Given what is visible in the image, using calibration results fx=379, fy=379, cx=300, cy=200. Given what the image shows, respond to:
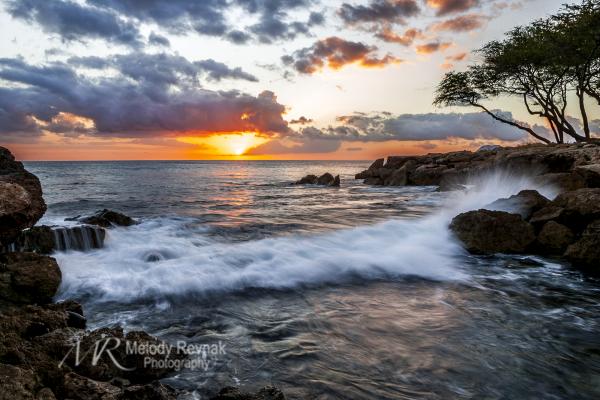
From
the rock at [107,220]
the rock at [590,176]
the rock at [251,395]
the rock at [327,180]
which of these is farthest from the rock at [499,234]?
the rock at [327,180]

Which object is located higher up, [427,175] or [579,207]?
[427,175]

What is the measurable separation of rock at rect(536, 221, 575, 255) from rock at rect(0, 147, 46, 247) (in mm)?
11084

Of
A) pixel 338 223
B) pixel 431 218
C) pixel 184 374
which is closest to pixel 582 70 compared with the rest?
pixel 431 218

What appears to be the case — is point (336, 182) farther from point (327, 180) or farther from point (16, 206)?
point (16, 206)

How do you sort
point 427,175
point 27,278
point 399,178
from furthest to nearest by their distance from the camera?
point 399,178
point 427,175
point 27,278

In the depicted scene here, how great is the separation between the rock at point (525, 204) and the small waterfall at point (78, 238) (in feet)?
37.3

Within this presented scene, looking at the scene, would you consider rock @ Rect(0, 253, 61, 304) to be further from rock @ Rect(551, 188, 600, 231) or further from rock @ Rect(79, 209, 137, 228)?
rock @ Rect(551, 188, 600, 231)

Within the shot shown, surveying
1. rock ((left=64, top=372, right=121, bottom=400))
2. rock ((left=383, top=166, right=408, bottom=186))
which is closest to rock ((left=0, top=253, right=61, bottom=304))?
rock ((left=64, top=372, right=121, bottom=400))

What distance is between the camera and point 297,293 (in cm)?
708

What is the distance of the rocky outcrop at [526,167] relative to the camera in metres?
13.3

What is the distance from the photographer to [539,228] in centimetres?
998

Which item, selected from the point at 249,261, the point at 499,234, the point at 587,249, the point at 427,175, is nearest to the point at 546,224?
the point at 499,234

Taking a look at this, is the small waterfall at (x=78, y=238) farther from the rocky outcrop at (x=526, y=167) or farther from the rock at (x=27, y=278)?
the rocky outcrop at (x=526, y=167)

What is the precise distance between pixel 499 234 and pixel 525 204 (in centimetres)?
199
